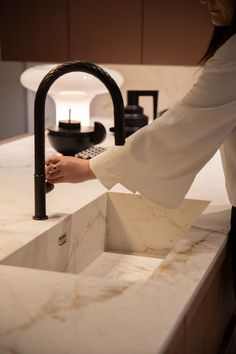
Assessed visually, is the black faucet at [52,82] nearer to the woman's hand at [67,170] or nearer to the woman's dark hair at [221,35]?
the woman's hand at [67,170]

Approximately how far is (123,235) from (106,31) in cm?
140

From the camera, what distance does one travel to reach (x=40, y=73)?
245 centimetres

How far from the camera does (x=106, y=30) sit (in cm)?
268

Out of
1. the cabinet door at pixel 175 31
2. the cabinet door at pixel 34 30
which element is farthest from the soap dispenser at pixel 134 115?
the cabinet door at pixel 34 30

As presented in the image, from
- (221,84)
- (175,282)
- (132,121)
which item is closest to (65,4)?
(132,121)

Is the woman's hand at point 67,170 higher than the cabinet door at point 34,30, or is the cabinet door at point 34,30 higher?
the cabinet door at point 34,30

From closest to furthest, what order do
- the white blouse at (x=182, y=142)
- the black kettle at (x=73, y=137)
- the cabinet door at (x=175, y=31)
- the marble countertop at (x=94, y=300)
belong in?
the marble countertop at (x=94, y=300)
the white blouse at (x=182, y=142)
the black kettle at (x=73, y=137)
the cabinet door at (x=175, y=31)

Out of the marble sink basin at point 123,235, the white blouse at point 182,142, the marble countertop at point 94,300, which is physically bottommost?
the marble sink basin at point 123,235

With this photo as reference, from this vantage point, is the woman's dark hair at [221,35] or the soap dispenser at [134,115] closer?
the woman's dark hair at [221,35]

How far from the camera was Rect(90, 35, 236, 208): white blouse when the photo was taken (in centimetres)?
103

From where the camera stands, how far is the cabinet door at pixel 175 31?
2.55 meters

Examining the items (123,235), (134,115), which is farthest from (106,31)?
(123,235)

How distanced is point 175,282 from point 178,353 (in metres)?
0.13

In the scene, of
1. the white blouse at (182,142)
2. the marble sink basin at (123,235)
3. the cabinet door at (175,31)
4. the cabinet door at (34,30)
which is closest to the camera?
the white blouse at (182,142)
